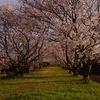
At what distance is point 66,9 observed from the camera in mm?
21359

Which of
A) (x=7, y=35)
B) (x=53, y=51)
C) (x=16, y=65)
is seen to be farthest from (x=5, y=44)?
(x=53, y=51)

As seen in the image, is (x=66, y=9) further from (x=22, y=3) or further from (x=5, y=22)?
(x=5, y=22)

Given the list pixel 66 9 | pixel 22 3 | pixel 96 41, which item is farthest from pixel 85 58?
pixel 22 3

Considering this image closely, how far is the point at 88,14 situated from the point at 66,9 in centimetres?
316

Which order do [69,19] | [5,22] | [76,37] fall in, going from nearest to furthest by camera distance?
[76,37]
[69,19]
[5,22]

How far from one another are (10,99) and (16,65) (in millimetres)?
19792

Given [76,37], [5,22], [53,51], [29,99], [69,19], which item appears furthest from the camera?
[53,51]

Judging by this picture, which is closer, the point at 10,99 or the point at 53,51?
the point at 10,99

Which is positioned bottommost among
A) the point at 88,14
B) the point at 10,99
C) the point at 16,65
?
the point at 10,99

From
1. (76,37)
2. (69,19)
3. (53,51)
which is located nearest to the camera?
(76,37)

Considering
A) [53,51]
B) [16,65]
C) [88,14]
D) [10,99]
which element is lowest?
[10,99]

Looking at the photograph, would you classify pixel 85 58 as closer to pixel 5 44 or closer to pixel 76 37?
pixel 76 37

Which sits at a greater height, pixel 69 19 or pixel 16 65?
pixel 69 19

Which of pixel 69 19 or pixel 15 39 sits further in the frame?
pixel 15 39
